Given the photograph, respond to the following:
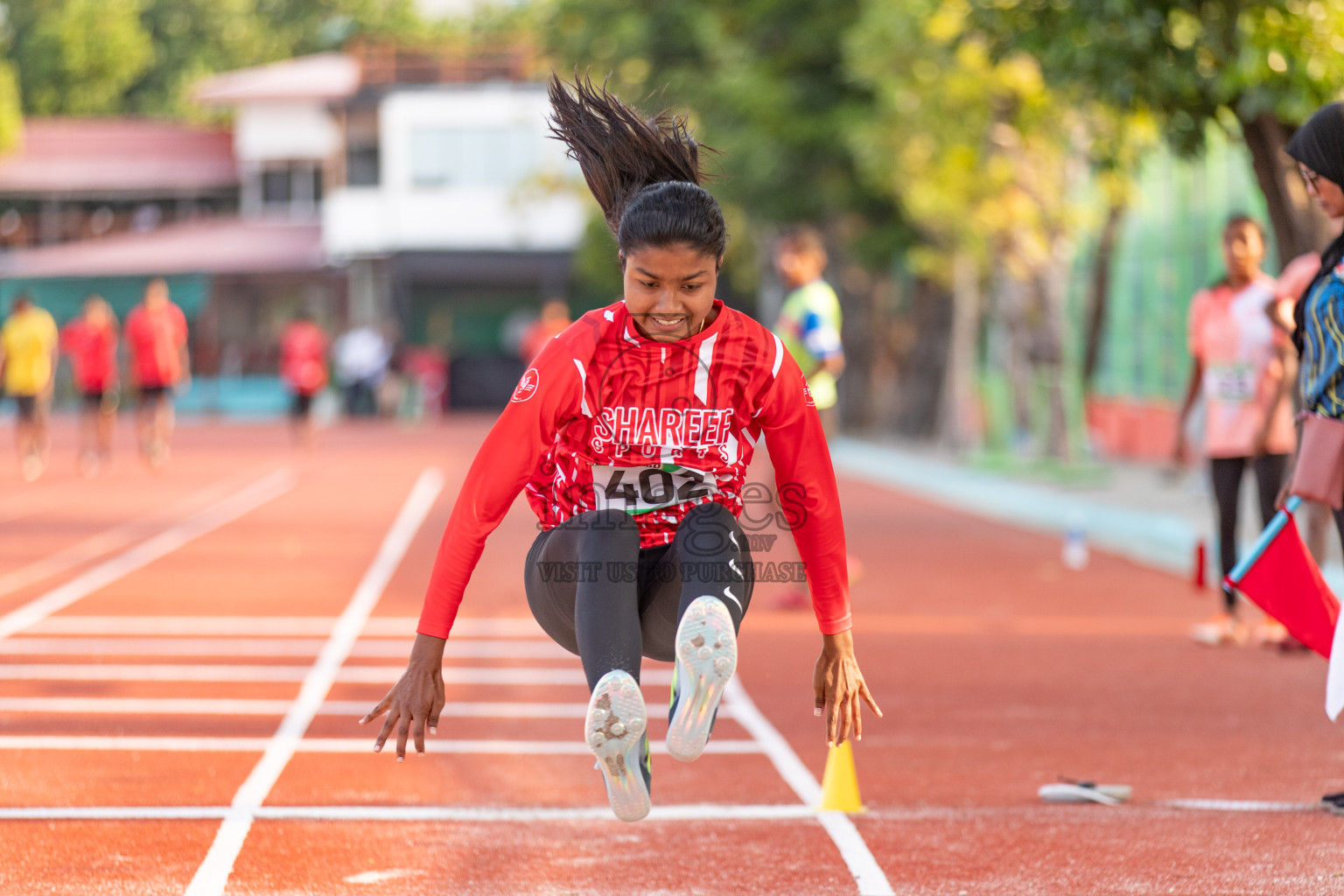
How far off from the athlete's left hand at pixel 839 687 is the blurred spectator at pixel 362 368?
42.7m

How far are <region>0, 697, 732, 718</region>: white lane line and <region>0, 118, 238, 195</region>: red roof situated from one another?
52.2 metres

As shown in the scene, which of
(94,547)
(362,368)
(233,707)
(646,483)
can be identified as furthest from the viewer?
(362,368)

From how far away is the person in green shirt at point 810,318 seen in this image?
10930 mm

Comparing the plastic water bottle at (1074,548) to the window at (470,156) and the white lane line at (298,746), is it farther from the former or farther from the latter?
the window at (470,156)

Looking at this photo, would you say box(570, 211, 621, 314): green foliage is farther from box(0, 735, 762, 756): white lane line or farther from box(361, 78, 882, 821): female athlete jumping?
box(361, 78, 882, 821): female athlete jumping

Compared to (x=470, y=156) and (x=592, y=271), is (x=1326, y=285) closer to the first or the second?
(x=592, y=271)

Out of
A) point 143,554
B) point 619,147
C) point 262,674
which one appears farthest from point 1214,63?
point 143,554

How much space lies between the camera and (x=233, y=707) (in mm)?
8211

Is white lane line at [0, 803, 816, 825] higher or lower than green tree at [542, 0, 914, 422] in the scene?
lower

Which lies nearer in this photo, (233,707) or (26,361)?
(233,707)

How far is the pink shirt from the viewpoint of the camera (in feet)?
31.3

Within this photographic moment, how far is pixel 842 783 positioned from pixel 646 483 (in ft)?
6.01

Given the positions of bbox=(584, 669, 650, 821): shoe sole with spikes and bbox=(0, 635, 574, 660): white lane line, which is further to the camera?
bbox=(0, 635, 574, 660): white lane line

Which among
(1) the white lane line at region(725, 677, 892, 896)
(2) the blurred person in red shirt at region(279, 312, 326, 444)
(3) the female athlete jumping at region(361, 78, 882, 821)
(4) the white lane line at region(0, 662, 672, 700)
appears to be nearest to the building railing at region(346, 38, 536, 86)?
(2) the blurred person in red shirt at region(279, 312, 326, 444)
